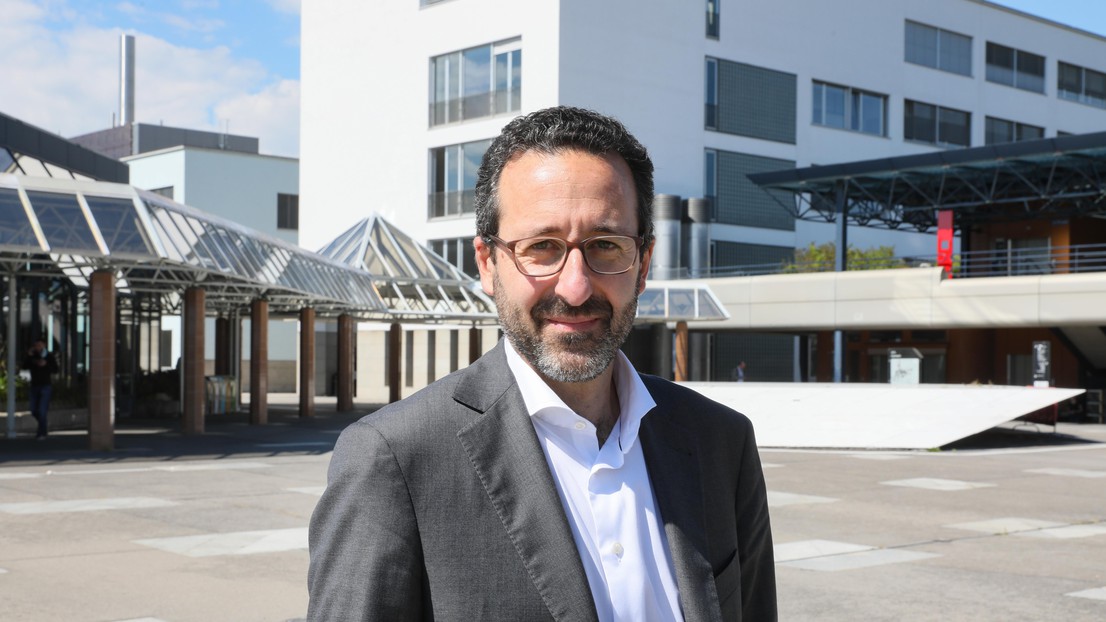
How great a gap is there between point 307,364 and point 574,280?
103ft

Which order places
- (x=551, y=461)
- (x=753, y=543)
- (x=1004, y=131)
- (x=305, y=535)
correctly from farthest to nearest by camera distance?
(x=1004, y=131), (x=305, y=535), (x=753, y=543), (x=551, y=461)

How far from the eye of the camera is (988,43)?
59719 millimetres

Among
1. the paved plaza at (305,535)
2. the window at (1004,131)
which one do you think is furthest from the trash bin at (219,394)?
the window at (1004,131)

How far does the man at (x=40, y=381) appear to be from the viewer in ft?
75.6

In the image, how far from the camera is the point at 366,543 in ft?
6.66

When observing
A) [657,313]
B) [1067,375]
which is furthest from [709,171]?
[1067,375]

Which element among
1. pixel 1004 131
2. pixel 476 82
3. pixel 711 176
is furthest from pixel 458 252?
pixel 1004 131

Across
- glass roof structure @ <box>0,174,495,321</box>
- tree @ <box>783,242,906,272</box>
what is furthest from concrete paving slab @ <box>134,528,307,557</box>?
tree @ <box>783,242,906,272</box>

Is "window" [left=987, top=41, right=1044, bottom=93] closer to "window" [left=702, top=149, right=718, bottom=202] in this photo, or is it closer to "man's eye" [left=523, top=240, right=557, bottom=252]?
"window" [left=702, top=149, right=718, bottom=202]

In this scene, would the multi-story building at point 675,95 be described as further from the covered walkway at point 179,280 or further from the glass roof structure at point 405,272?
the covered walkway at point 179,280

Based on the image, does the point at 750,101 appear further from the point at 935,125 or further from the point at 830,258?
the point at 935,125

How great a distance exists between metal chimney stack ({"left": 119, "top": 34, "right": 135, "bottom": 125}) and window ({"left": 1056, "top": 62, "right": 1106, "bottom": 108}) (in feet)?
205

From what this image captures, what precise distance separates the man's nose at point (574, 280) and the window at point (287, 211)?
200 ft

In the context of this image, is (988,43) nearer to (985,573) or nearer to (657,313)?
(657,313)
